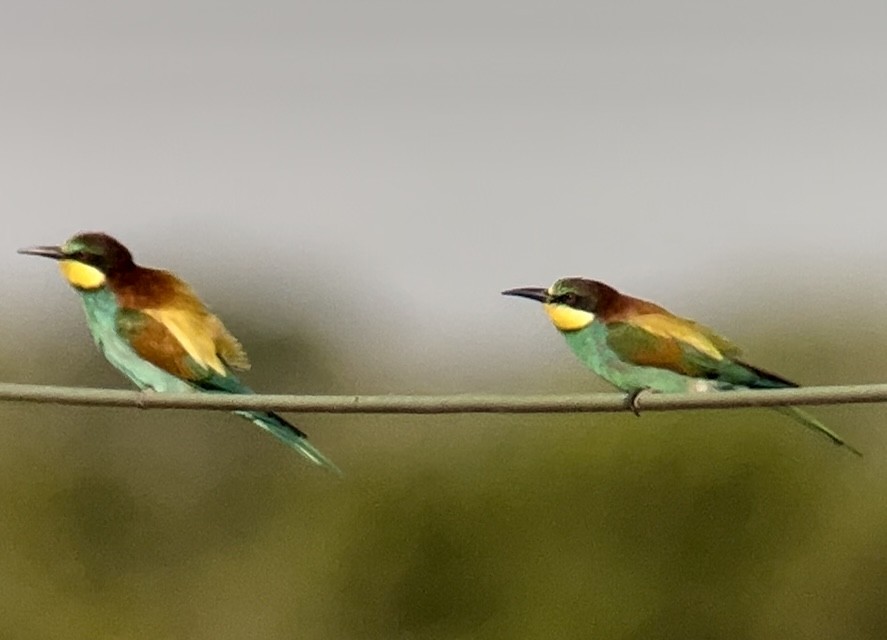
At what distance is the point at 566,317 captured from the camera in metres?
2.14

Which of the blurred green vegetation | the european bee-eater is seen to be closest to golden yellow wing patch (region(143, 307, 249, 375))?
the european bee-eater

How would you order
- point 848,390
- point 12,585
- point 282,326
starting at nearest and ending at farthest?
point 848,390 → point 12,585 → point 282,326

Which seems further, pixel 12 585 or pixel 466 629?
pixel 12 585

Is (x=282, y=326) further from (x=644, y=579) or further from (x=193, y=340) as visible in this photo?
(x=193, y=340)

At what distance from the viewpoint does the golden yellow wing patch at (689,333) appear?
203 cm

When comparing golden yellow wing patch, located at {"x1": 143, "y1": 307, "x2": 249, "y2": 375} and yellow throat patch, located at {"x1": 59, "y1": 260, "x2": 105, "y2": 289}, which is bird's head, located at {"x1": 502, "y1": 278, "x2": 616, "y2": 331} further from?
yellow throat patch, located at {"x1": 59, "y1": 260, "x2": 105, "y2": 289}

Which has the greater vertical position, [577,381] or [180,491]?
[577,381]

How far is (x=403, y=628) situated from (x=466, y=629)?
367mm

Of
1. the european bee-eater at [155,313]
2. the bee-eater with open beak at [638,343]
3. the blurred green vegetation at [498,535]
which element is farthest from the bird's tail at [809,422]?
the blurred green vegetation at [498,535]

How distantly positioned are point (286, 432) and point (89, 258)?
37 centimetres

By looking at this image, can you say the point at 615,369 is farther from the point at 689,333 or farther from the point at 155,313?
the point at 155,313

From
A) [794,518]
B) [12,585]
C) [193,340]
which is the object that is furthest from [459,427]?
[193,340]

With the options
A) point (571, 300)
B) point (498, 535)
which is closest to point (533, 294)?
point (571, 300)

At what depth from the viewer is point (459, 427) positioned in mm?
10188
